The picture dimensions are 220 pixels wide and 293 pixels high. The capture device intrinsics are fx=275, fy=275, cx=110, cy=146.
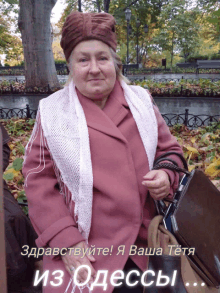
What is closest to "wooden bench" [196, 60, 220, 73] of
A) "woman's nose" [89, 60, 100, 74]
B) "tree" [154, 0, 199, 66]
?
"tree" [154, 0, 199, 66]

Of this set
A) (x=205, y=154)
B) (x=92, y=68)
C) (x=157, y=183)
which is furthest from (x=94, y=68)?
(x=205, y=154)

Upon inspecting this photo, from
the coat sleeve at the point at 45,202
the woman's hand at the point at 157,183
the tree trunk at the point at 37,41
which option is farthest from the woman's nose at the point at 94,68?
the tree trunk at the point at 37,41

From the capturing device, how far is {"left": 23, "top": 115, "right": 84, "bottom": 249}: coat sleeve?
4.66ft

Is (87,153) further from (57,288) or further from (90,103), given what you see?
(57,288)

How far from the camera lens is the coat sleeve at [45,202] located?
1422 mm

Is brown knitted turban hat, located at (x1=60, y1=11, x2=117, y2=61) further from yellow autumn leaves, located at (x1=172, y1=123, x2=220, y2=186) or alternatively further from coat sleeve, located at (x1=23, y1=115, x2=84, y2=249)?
yellow autumn leaves, located at (x1=172, y1=123, x2=220, y2=186)

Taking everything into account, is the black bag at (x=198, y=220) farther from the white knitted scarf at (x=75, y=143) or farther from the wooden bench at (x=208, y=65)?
the wooden bench at (x=208, y=65)

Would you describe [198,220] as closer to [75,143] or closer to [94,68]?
[75,143]

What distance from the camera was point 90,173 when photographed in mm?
1447

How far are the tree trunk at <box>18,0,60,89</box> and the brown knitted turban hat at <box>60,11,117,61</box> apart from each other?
10191 mm

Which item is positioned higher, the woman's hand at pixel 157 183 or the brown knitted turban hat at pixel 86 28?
the brown knitted turban hat at pixel 86 28

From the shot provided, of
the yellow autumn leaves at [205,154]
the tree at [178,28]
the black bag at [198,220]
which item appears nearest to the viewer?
the black bag at [198,220]

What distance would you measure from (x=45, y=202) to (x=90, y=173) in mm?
A: 297

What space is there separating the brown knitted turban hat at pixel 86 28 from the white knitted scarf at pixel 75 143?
0.31 m
